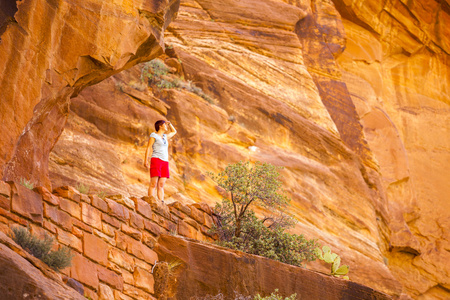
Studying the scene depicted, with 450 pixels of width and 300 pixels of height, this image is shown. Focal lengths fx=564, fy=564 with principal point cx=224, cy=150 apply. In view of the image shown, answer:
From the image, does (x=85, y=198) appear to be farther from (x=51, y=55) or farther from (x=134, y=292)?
(x=51, y=55)

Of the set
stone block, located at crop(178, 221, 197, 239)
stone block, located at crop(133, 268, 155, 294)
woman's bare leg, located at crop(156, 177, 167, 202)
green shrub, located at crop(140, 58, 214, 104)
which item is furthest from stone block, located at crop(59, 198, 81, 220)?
green shrub, located at crop(140, 58, 214, 104)

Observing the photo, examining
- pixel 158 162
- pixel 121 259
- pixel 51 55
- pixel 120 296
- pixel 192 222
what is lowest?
pixel 120 296

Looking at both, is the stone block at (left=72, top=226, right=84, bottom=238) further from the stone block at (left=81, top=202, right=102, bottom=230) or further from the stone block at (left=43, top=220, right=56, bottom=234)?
the stone block at (left=43, top=220, right=56, bottom=234)

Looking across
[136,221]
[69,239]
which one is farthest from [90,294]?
[136,221]

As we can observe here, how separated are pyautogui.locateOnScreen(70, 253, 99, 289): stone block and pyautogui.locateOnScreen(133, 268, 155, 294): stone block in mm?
807

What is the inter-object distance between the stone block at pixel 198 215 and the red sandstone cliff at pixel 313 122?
156 cm

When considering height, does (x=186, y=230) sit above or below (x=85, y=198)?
below

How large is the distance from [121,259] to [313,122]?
36.8ft

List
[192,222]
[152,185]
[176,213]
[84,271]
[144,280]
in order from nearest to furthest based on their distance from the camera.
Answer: [84,271] → [144,280] → [176,213] → [152,185] → [192,222]

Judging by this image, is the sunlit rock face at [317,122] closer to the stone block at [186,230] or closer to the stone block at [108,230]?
the stone block at [186,230]

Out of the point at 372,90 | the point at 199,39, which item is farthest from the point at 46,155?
the point at 372,90

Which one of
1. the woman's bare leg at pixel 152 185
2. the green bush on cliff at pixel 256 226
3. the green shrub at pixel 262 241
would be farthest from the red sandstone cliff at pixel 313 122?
the green shrub at pixel 262 241

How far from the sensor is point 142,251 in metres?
8.16

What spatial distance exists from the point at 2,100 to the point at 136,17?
2808mm
